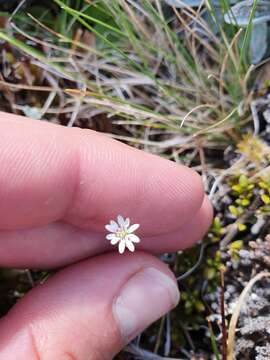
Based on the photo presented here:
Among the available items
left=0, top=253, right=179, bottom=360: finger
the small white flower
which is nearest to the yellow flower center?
the small white flower

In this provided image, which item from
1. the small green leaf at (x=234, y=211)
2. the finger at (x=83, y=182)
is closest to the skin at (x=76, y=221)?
the finger at (x=83, y=182)

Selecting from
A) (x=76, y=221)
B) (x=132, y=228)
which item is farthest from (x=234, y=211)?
(x=76, y=221)

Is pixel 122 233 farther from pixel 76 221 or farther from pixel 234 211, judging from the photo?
pixel 234 211

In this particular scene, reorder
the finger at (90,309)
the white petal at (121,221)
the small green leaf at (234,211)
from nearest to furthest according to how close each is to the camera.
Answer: the finger at (90,309), the white petal at (121,221), the small green leaf at (234,211)

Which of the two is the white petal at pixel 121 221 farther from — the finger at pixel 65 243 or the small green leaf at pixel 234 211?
the small green leaf at pixel 234 211

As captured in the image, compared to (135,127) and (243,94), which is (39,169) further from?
(243,94)

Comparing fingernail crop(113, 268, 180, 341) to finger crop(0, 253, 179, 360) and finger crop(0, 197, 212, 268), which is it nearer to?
finger crop(0, 253, 179, 360)

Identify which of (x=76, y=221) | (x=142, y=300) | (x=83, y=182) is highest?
(x=83, y=182)
